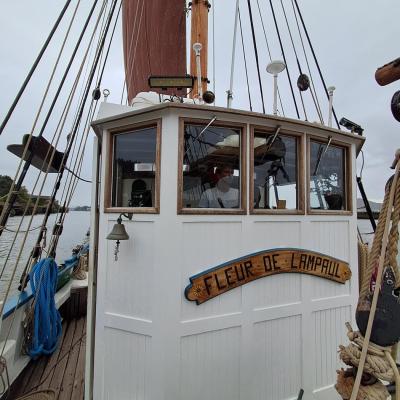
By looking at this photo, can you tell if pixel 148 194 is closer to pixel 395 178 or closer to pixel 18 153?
pixel 395 178

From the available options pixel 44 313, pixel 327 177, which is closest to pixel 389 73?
pixel 327 177

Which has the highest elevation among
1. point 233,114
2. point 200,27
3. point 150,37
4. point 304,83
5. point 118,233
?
point 150,37

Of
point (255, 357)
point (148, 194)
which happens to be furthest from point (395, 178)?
point (255, 357)

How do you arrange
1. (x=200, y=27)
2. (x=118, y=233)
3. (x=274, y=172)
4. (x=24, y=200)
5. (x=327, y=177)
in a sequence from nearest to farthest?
(x=118, y=233), (x=274, y=172), (x=327, y=177), (x=200, y=27), (x=24, y=200)

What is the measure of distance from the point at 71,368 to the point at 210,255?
273 centimetres

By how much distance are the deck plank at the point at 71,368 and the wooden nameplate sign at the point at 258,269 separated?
211 centimetres

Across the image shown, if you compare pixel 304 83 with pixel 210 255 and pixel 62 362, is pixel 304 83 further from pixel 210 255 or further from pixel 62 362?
pixel 62 362

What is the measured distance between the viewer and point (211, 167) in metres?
2.71

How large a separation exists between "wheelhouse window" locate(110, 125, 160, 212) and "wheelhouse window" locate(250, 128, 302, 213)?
3.03 feet

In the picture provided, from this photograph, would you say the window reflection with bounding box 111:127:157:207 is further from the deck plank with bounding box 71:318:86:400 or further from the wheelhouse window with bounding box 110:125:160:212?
the deck plank with bounding box 71:318:86:400

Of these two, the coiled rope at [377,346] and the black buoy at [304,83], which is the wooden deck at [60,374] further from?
the black buoy at [304,83]

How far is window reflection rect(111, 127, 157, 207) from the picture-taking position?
2648 mm

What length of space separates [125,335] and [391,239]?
2307mm

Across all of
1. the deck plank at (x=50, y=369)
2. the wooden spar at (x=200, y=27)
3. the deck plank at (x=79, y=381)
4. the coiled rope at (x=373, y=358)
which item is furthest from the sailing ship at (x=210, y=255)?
the wooden spar at (x=200, y=27)
